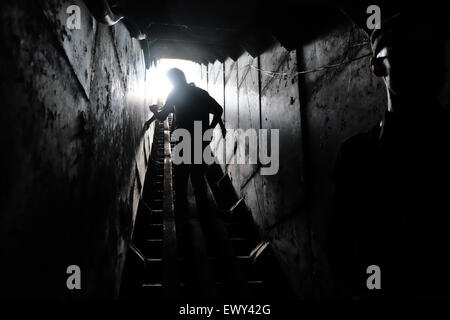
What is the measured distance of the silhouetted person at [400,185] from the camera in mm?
1209

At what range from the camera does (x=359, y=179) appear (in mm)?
1375

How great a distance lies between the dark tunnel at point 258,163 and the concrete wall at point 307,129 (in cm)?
A: 2

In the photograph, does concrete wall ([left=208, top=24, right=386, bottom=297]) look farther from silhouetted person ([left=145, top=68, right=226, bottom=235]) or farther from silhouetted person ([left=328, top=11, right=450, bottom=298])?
silhouetted person ([left=145, top=68, right=226, bottom=235])

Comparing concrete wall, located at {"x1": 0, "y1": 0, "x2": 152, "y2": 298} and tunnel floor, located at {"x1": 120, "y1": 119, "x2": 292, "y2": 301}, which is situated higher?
concrete wall, located at {"x1": 0, "y1": 0, "x2": 152, "y2": 298}

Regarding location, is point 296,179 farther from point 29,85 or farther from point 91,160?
point 29,85

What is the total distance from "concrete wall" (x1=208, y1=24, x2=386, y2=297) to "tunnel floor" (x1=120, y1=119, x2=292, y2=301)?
27cm

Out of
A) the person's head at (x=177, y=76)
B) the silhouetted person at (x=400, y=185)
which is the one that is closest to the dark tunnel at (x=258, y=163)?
the silhouetted person at (x=400, y=185)

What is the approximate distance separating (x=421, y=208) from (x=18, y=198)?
160 cm

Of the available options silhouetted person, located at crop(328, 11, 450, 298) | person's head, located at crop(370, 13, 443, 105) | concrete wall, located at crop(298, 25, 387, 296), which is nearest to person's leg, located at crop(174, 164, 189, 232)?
concrete wall, located at crop(298, 25, 387, 296)

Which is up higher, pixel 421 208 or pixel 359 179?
pixel 359 179

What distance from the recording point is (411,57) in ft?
4.03

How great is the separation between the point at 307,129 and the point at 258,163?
1.49 metres

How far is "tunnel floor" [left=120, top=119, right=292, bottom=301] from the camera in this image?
2775 millimetres
